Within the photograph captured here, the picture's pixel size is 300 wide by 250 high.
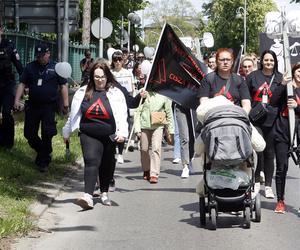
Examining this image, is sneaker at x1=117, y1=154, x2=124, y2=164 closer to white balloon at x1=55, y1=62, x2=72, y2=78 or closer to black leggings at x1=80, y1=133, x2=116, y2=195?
white balloon at x1=55, y1=62, x2=72, y2=78

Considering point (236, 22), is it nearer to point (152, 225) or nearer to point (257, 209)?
point (257, 209)

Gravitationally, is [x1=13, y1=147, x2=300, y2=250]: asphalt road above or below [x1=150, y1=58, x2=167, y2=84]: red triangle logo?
below

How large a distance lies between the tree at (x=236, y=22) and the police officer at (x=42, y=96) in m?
86.6

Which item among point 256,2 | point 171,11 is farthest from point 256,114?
point 171,11

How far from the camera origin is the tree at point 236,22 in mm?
97562

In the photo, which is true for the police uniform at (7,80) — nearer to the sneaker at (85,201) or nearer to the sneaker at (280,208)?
the sneaker at (85,201)

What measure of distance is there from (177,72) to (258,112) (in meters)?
1.45

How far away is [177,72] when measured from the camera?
10.5 metres

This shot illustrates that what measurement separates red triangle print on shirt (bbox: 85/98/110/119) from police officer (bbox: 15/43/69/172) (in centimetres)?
211

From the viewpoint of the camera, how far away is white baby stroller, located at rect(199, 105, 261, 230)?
7637 millimetres

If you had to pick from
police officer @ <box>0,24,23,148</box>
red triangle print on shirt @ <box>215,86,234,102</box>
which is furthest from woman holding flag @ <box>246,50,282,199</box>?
police officer @ <box>0,24,23,148</box>

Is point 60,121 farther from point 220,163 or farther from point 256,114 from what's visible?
point 220,163

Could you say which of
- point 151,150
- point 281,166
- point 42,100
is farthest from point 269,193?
point 42,100

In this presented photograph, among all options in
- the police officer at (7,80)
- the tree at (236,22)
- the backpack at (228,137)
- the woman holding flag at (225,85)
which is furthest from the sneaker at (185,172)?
the tree at (236,22)
